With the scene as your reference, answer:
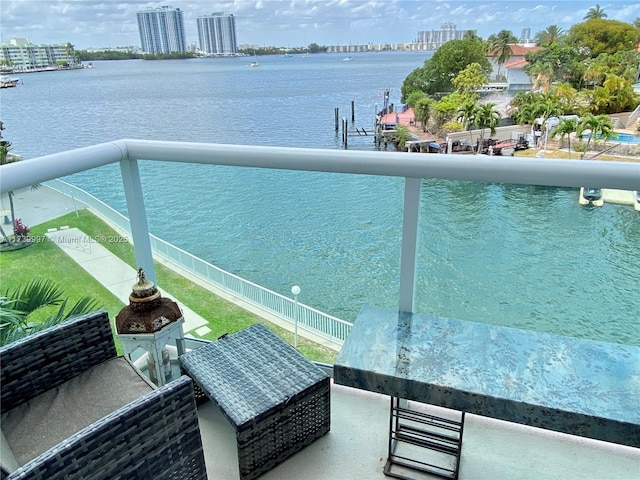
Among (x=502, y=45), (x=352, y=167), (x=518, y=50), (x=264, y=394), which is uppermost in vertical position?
(x=502, y=45)

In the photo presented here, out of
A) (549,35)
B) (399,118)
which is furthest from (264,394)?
(549,35)

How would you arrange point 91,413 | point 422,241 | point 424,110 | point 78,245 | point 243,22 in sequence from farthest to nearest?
point 424,110, point 243,22, point 78,245, point 422,241, point 91,413

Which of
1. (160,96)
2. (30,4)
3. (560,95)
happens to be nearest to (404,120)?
(560,95)

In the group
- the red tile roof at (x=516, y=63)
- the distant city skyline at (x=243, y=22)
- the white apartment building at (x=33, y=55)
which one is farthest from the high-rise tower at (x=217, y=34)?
the red tile roof at (x=516, y=63)

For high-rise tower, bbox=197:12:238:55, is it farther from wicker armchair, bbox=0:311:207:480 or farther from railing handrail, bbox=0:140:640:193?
wicker armchair, bbox=0:311:207:480

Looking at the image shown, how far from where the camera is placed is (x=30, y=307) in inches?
68.6

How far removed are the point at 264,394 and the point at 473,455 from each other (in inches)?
32.4

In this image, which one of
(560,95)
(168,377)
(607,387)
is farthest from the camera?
(560,95)

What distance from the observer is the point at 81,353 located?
1.46m

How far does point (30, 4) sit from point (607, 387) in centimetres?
1601

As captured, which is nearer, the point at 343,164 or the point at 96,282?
the point at 343,164

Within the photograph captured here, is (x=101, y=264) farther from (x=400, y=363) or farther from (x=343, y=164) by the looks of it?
(x=400, y=363)

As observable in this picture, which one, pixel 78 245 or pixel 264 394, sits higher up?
pixel 78 245

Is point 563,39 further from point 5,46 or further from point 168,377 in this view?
point 168,377
